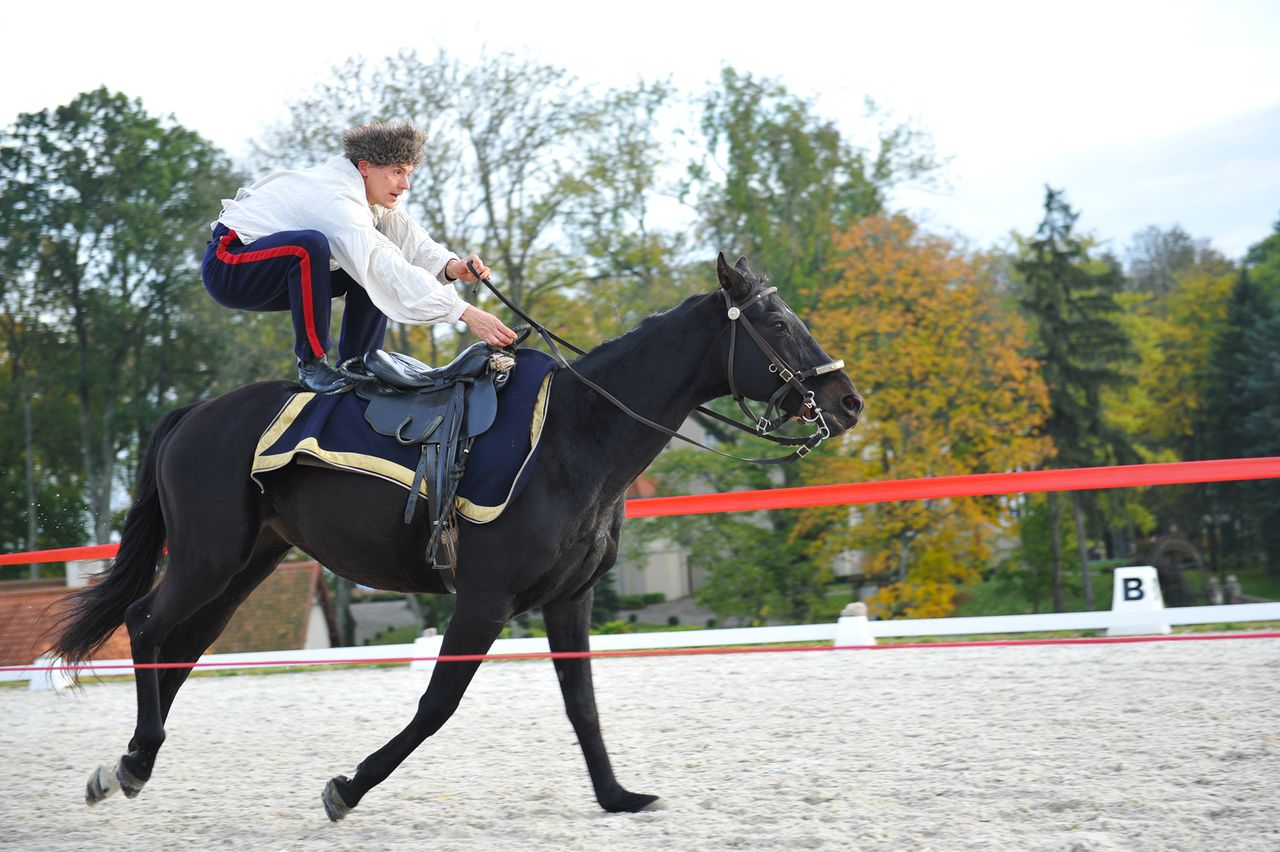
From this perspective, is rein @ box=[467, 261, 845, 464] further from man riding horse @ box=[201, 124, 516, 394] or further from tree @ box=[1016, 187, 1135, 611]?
tree @ box=[1016, 187, 1135, 611]

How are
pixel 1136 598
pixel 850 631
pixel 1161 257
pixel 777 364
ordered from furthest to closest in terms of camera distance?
pixel 1161 257, pixel 1136 598, pixel 850 631, pixel 777 364

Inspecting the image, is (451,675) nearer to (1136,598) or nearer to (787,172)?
(1136,598)

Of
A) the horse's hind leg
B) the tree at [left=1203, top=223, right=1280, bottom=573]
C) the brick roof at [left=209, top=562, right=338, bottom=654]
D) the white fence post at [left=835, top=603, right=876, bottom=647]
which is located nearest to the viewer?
Answer: the horse's hind leg

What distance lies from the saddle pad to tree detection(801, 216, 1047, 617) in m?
22.6

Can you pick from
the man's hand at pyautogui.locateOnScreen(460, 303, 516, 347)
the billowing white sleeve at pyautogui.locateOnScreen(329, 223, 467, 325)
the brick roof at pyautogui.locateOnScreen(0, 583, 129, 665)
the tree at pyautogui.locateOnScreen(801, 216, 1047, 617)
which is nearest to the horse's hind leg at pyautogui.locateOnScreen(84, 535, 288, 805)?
the brick roof at pyautogui.locateOnScreen(0, 583, 129, 665)

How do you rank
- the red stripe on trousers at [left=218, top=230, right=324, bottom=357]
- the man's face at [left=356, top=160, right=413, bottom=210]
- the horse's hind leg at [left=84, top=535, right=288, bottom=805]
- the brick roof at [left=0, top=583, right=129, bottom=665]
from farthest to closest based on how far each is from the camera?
the brick roof at [left=0, top=583, right=129, bottom=665] < the man's face at [left=356, top=160, right=413, bottom=210] < the horse's hind leg at [left=84, top=535, right=288, bottom=805] < the red stripe on trousers at [left=218, top=230, right=324, bottom=357]

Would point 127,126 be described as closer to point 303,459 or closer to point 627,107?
point 627,107

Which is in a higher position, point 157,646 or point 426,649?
point 157,646

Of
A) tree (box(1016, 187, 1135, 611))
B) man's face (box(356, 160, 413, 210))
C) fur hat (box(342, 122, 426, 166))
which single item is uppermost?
tree (box(1016, 187, 1135, 611))

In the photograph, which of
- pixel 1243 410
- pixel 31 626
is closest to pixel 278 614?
pixel 31 626

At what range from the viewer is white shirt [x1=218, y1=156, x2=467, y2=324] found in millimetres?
4715

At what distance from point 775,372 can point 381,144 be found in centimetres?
201

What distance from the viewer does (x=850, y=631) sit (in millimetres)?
11008

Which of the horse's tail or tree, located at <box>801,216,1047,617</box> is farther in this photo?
tree, located at <box>801,216,1047,617</box>
